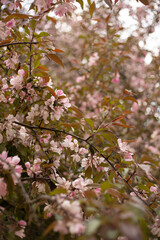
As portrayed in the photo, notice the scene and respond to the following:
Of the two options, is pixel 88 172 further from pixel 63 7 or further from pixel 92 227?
pixel 63 7

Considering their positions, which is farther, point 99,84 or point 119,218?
point 99,84

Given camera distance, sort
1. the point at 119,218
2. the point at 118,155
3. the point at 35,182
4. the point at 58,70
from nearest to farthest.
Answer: the point at 119,218, the point at 35,182, the point at 118,155, the point at 58,70

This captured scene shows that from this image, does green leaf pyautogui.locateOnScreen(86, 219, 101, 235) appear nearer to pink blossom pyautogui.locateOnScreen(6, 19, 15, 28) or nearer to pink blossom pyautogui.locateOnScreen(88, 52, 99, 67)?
pink blossom pyautogui.locateOnScreen(6, 19, 15, 28)

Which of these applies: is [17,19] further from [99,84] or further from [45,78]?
[99,84]

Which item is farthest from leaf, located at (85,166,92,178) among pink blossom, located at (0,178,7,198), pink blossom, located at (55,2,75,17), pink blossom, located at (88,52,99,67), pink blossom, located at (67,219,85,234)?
pink blossom, located at (88,52,99,67)

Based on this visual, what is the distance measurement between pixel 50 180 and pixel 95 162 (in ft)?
0.82

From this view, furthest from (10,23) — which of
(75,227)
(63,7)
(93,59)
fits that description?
(93,59)

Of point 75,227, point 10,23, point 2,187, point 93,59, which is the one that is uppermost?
point 10,23

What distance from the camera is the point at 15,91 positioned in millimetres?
1096

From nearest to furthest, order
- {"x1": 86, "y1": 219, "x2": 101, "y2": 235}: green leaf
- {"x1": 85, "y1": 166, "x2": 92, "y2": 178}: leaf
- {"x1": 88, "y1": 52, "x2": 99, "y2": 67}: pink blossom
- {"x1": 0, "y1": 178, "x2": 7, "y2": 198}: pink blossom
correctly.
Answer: {"x1": 86, "y1": 219, "x2": 101, "y2": 235}: green leaf, {"x1": 0, "y1": 178, "x2": 7, "y2": 198}: pink blossom, {"x1": 85, "y1": 166, "x2": 92, "y2": 178}: leaf, {"x1": 88, "y1": 52, "x2": 99, "y2": 67}: pink blossom

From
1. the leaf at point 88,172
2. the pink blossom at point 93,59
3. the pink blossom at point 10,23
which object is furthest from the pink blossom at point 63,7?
the pink blossom at point 93,59

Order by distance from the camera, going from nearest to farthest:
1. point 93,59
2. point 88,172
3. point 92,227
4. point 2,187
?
point 92,227 → point 2,187 → point 88,172 → point 93,59

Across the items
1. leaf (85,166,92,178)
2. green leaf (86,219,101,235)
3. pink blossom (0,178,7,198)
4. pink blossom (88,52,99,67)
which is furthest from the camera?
pink blossom (88,52,99,67)

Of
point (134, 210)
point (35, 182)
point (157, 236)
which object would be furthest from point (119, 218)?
point (35, 182)
